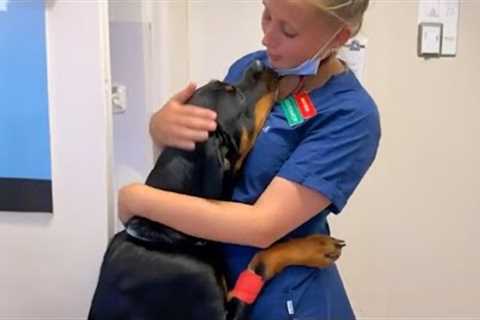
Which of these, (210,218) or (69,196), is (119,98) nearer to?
(69,196)

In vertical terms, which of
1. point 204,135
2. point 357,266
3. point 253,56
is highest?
point 253,56

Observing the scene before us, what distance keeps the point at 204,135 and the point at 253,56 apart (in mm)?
291

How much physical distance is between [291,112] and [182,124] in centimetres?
19

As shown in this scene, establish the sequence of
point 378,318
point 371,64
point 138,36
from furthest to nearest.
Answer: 1. point 378,318
2. point 371,64
3. point 138,36

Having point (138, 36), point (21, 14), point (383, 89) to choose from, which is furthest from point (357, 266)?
point (21, 14)

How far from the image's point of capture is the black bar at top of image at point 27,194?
4.66 ft

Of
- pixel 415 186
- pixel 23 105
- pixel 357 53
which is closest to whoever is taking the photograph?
pixel 23 105

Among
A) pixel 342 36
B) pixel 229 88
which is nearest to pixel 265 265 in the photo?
pixel 229 88

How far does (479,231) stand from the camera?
92.3 inches

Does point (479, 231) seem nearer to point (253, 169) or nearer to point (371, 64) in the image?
point (371, 64)

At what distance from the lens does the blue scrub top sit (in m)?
1.11

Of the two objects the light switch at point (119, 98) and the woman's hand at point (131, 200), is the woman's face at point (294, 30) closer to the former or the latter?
the woman's hand at point (131, 200)

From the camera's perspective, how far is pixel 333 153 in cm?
112

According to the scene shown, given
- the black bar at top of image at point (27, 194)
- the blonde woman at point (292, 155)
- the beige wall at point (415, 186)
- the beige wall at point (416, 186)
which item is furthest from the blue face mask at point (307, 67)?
the beige wall at point (416, 186)
